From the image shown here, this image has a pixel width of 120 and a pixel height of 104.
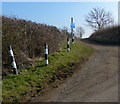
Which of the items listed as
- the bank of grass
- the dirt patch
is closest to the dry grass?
the bank of grass

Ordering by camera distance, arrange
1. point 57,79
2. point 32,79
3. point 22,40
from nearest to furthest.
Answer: point 32,79 < point 57,79 < point 22,40

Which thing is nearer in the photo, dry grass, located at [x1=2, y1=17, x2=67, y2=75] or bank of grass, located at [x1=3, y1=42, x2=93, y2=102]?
bank of grass, located at [x1=3, y1=42, x2=93, y2=102]

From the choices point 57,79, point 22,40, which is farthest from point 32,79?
point 22,40

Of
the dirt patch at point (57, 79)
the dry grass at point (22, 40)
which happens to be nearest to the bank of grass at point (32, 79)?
the dirt patch at point (57, 79)

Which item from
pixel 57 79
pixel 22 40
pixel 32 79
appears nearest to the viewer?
pixel 32 79

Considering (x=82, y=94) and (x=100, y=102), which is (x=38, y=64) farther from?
(x=100, y=102)

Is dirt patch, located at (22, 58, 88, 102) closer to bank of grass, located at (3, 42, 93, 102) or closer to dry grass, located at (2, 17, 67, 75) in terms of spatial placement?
bank of grass, located at (3, 42, 93, 102)

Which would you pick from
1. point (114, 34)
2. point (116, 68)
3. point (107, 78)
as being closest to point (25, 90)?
point (107, 78)

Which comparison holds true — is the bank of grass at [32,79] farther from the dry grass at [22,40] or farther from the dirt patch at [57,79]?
the dry grass at [22,40]

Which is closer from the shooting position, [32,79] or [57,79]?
[32,79]

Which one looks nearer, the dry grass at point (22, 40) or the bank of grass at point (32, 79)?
the bank of grass at point (32, 79)

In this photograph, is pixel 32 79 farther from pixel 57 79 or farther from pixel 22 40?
pixel 22 40

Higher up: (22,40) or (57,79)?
(22,40)

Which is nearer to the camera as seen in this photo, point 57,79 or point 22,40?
point 57,79
